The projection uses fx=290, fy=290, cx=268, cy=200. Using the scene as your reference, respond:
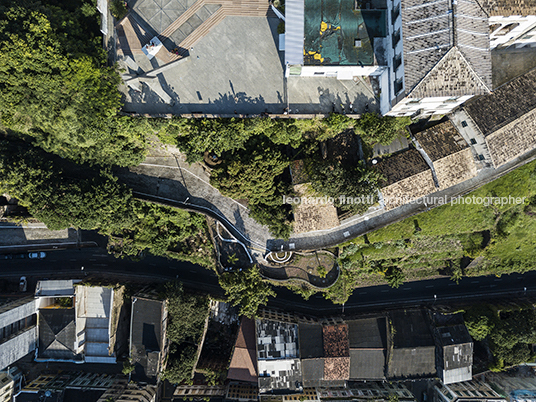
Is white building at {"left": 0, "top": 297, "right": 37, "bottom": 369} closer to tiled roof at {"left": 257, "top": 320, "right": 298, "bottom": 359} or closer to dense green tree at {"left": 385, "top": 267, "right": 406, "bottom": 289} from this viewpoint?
tiled roof at {"left": 257, "top": 320, "right": 298, "bottom": 359}

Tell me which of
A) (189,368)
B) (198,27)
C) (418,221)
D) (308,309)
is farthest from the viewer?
(308,309)

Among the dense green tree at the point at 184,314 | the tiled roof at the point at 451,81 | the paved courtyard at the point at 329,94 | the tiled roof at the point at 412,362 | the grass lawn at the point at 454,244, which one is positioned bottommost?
the tiled roof at the point at 412,362

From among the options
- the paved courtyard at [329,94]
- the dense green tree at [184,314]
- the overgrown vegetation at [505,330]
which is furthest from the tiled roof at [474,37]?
the dense green tree at [184,314]

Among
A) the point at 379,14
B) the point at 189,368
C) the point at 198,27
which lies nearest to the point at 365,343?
the point at 189,368

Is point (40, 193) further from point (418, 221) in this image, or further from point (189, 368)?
point (418, 221)

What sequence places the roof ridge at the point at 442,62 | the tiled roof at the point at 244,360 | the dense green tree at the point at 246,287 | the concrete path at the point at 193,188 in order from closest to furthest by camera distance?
the roof ridge at the point at 442,62, the dense green tree at the point at 246,287, the concrete path at the point at 193,188, the tiled roof at the point at 244,360

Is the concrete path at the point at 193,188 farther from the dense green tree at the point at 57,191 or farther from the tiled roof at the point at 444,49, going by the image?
the tiled roof at the point at 444,49

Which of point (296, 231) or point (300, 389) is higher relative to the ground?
point (296, 231)
